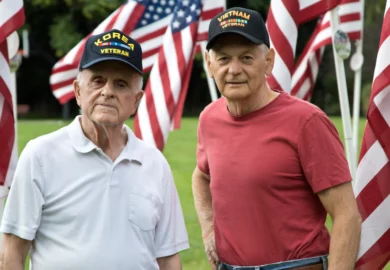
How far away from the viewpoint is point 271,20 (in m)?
6.90

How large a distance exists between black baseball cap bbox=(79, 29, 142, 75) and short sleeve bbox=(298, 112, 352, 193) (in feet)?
2.52

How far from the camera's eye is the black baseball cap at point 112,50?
3.56 metres

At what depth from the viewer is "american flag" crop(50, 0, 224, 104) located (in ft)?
33.0

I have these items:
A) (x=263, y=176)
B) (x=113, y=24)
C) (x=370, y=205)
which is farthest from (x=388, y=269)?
(x=263, y=176)

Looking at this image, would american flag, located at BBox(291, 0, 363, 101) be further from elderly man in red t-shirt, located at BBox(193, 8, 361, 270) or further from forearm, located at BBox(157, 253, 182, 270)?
forearm, located at BBox(157, 253, 182, 270)

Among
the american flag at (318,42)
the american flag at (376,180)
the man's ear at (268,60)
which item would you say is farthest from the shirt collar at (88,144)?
the american flag at (318,42)

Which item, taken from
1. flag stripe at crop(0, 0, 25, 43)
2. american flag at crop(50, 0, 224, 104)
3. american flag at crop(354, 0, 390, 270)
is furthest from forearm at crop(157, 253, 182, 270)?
american flag at crop(50, 0, 224, 104)

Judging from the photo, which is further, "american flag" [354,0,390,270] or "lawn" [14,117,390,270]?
"lawn" [14,117,390,270]

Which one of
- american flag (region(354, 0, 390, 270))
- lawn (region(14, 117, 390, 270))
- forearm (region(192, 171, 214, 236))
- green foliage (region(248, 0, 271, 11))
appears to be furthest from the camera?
green foliage (region(248, 0, 271, 11))

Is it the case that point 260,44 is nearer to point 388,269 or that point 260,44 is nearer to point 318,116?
point 318,116

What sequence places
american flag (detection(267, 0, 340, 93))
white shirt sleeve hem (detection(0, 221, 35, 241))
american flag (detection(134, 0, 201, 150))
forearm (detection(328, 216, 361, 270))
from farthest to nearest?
american flag (detection(134, 0, 201, 150)), american flag (detection(267, 0, 340, 93)), forearm (detection(328, 216, 361, 270)), white shirt sleeve hem (detection(0, 221, 35, 241))

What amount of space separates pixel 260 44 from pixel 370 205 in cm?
178

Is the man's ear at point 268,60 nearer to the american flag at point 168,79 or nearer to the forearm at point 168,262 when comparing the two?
the forearm at point 168,262

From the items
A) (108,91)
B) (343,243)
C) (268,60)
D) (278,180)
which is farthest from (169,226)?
(268,60)
